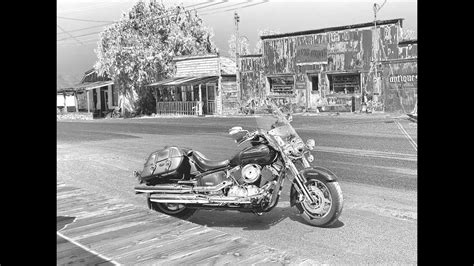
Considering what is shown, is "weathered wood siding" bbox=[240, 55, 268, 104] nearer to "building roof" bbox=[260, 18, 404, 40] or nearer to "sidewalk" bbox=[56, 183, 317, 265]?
"building roof" bbox=[260, 18, 404, 40]

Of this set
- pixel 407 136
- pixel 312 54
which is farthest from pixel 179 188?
pixel 407 136

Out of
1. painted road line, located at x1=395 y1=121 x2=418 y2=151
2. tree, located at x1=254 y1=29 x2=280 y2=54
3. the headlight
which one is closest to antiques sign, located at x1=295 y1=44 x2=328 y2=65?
tree, located at x1=254 y1=29 x2=280 y2=54

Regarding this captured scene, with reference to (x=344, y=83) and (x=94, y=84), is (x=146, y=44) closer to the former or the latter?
A: (x=94, y=84)

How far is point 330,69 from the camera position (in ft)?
9.15

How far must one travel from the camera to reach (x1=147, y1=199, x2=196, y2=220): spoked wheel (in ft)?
10.3

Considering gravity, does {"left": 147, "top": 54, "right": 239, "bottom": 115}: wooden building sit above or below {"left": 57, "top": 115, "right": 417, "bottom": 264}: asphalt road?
above

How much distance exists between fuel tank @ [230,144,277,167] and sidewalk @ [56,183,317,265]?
0.45 metres

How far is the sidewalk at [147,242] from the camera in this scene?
8.18ft

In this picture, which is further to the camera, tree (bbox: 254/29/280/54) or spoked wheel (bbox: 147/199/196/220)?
spoked wheel (bbox: 147/199/196/220)

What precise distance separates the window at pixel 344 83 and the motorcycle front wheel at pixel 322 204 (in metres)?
0.52

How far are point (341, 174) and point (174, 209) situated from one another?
3.59ft

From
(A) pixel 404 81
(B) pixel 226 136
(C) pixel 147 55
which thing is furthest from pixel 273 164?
(C) pixel 147 55
